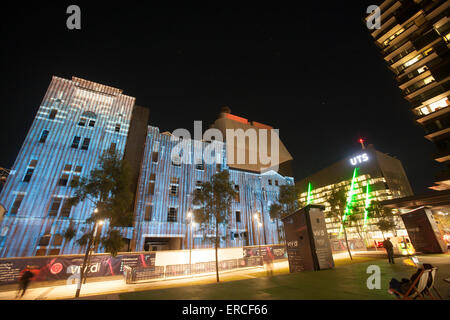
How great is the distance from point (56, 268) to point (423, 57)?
61846 mm

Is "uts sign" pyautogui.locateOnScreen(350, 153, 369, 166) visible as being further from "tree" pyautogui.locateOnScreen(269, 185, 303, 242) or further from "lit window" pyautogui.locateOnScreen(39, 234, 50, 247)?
"lit window" pyautogui.locateOnScreen(39, 234, 50, 247)

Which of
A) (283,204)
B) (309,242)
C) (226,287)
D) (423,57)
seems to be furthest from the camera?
(283,204)

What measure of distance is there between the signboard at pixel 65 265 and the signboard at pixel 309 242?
52.2 feet

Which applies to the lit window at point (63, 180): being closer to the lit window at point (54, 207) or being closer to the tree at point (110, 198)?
the lit window at point (54, 207)

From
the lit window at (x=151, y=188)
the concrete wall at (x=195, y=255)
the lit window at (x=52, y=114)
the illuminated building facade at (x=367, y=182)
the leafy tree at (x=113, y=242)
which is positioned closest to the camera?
the leafy tree at (x=113, y=242)

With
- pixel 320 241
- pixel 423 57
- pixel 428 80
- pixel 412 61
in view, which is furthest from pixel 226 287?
pixel 412 61

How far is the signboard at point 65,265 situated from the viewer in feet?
53.3

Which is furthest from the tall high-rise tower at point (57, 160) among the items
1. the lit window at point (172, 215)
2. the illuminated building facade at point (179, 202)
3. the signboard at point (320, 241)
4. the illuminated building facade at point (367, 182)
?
the illuminated building facade at point (367, 182)

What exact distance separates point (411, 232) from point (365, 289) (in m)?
20.9

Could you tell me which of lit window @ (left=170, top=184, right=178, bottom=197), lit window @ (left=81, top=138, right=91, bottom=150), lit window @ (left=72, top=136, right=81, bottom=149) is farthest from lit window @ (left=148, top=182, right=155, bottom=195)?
lit window @ (left=72, top=136, right=81, bottom=149)

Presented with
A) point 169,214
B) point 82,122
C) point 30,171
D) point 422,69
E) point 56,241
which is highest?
point 422,69

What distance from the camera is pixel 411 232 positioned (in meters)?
20.6

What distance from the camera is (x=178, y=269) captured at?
21125 mm

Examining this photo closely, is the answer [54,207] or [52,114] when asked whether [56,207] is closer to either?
[54,207]
